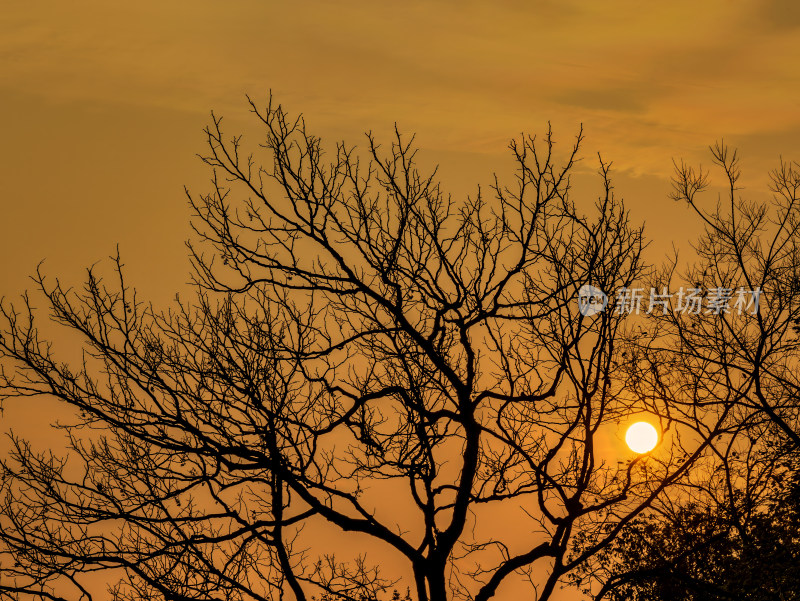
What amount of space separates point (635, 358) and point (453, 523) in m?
6.55

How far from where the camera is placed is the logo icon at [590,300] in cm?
Result: 1169

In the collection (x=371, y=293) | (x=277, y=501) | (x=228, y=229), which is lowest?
(x=277, y=501)

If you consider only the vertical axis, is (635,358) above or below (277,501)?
above

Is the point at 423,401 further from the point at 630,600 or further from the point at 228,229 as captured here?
the point at 630,600

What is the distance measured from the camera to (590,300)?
11789mm

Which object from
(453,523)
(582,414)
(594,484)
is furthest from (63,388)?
(594,484)

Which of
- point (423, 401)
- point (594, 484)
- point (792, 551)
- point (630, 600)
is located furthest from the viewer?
point (630, 600)

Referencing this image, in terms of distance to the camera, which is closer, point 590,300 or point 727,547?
point 590,300

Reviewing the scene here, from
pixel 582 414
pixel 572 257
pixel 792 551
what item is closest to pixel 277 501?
pixel 582 414

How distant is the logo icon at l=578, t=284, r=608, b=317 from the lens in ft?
38.3

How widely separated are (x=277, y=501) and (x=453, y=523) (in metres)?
2.60

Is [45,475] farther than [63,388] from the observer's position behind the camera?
Yes

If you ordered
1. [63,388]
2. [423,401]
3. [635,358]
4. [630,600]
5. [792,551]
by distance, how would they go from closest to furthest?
[63,388] → [423,401] → [792,551] → [630,600] → [635,358]

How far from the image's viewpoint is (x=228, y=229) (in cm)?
1179
